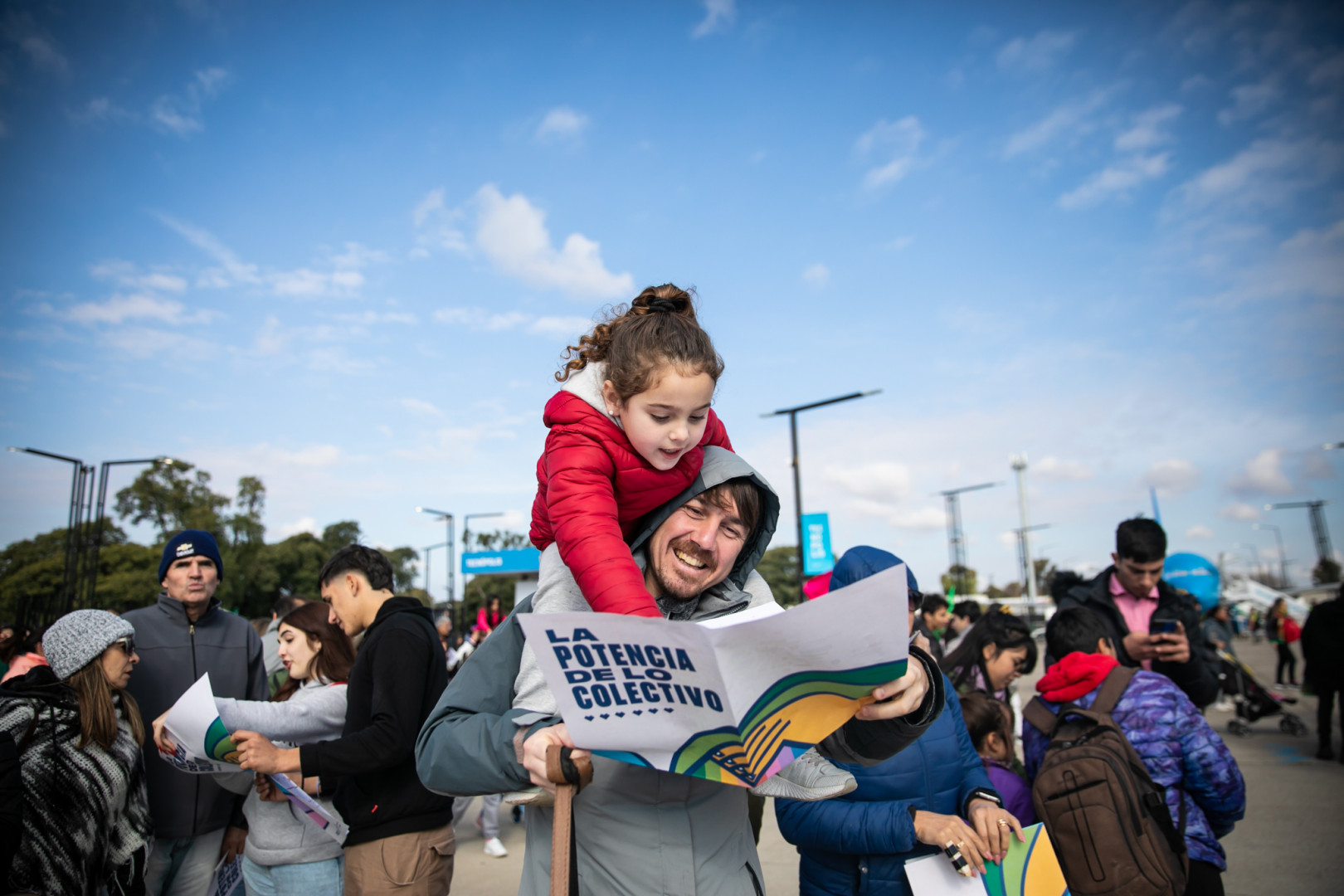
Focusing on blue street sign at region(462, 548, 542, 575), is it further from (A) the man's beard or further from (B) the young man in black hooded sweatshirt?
(A) the man's beard

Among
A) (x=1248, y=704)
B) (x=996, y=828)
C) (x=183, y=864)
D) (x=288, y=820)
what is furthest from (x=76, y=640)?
(x=1248, y=704)

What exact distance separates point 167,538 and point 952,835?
4644 cm

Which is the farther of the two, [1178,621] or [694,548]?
[1178,621]

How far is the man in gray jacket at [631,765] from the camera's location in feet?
4.78

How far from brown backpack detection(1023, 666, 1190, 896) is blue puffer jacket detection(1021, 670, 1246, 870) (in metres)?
0.20

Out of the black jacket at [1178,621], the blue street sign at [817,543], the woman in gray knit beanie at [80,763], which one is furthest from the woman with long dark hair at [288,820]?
the blue street sign at [817,543]

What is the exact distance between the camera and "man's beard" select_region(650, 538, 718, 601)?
6.04 feet

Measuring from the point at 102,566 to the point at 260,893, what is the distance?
151 ft

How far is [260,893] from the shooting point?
3.24 meters

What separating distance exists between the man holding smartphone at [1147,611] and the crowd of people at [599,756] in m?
0.01

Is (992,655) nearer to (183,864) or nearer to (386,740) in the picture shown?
(386,740)

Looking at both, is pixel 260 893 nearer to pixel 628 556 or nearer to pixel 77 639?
pixel 77 639

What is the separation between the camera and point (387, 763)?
9.25ft

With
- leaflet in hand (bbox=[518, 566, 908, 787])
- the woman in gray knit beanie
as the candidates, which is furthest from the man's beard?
the woman in gray knit beanie
